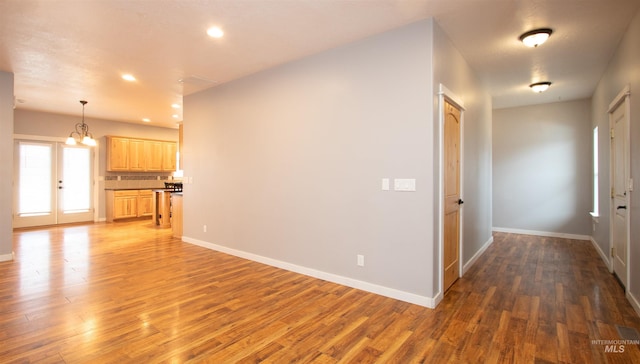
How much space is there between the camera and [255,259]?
4.83 m

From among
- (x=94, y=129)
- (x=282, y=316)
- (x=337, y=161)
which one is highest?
(x=94, y=129)

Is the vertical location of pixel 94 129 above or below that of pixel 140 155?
above

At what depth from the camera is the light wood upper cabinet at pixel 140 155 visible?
891 cm

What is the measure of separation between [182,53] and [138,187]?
697 cm

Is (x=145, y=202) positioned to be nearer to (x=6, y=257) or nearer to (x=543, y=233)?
(x=6, y=257)

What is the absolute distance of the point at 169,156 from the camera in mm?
10070

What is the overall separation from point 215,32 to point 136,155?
7266 mm

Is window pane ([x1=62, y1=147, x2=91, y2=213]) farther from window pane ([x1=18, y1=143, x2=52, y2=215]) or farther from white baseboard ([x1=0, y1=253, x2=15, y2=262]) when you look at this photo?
white baseboard ([x1=0, y1=253, x2=15, y2=262])

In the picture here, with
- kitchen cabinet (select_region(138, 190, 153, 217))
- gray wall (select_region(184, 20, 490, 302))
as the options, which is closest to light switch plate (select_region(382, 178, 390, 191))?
gray wall (select_region(184, 20, 490, 302))

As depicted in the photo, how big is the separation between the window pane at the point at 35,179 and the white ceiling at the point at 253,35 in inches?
127

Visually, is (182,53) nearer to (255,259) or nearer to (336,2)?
(336,2)

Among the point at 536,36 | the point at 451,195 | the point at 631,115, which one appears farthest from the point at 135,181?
the point at 631,115

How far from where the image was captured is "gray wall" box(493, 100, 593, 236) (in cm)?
647

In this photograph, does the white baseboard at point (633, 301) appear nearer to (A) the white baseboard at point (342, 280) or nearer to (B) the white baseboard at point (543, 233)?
(A) the white baseboard at point (342, 280)
